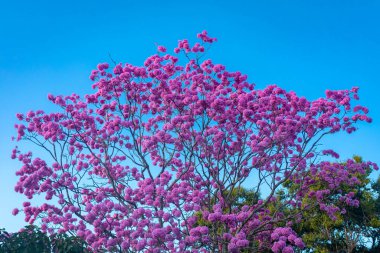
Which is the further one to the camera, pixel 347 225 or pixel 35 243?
pixel 347 225

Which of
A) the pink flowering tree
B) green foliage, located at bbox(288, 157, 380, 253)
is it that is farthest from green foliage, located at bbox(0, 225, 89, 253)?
green foliage, located at bbox(288, 157, 380, 253)

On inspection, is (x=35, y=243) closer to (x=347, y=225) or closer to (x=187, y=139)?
(x=187, y=139)

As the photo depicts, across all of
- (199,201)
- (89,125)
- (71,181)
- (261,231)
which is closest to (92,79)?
(89,125)

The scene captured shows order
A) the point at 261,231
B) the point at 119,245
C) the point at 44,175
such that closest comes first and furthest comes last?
the point at 119,245 < the point at 44,175 < the point at 261,231

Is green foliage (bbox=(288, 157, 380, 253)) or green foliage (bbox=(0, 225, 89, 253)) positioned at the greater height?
green foliage (bbox=(288, 157, 380, 253))

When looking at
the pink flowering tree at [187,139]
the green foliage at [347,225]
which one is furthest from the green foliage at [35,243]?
the green foliage at [347,225]

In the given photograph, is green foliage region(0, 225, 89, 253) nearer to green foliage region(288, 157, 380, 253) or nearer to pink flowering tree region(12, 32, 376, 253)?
pink flowering tree region(12, 32, 376, 253)

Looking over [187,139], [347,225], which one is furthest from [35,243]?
[347,225]

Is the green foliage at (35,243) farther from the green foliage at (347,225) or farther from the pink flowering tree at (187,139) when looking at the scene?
the green foliage at (347,225)

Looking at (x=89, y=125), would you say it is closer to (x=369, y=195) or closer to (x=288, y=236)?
(x=288, y=236)

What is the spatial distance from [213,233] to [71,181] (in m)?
3.69

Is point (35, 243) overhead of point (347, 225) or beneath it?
beneath

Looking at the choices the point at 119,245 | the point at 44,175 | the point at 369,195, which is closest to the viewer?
the point at 119,245

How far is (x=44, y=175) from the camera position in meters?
12.4
